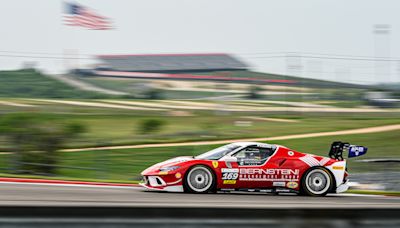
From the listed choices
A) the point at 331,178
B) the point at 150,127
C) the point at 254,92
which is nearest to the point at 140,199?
the point at 331,178

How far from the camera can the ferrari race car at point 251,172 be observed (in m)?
12.0

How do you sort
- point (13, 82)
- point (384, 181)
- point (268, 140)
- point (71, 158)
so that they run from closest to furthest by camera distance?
1. point (384, 181)
2. point (71, 158)
3. point (268, 140)
4. point (13, 82)

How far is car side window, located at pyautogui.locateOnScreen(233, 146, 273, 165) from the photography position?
12484 millimetres

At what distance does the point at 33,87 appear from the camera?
5062cm

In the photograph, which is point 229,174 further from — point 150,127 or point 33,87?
point 33,87

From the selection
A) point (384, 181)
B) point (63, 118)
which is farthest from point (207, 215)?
point (63, 118)

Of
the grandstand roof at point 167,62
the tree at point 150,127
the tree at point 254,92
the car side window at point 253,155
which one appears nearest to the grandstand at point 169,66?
the grandstand roof at point 167,62

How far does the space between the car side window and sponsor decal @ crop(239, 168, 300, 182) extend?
166 millimetres

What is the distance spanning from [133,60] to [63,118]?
14801 mm

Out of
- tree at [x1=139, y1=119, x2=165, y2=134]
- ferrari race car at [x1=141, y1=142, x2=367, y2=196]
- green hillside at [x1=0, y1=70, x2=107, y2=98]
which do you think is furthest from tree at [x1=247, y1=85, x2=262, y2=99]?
ferrari race car at [x1=141, y1=142, x2=367, y2=196]

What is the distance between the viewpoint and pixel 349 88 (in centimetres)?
4278

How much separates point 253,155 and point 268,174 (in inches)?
17.7

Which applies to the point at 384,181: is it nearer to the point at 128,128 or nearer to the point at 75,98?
the point at 128,128

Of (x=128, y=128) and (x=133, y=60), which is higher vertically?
(x=133, y=60)
